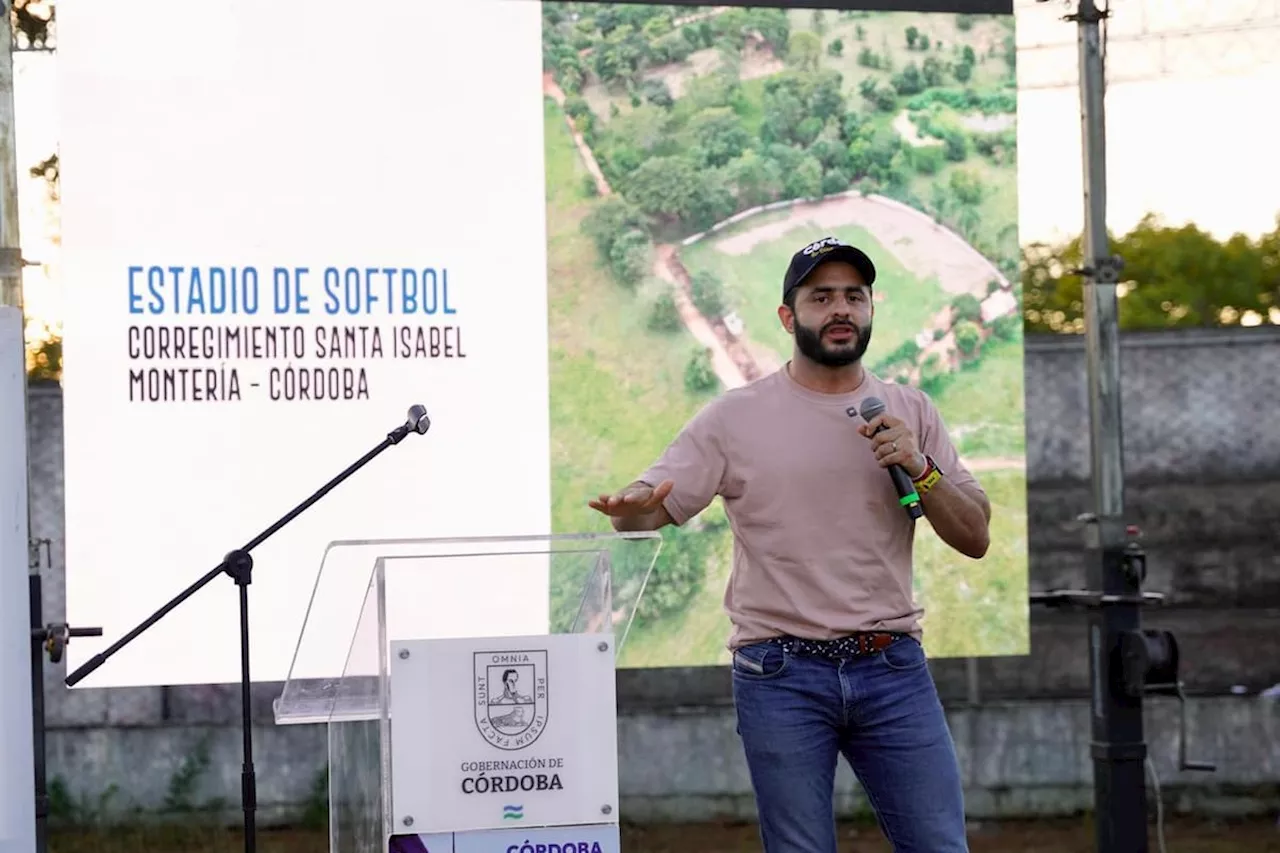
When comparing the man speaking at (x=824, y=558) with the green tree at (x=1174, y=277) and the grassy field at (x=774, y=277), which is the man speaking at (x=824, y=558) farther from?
the green tree at (x=1174, y=277)

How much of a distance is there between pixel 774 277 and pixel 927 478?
2648mm

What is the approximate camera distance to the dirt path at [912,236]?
5.90 m

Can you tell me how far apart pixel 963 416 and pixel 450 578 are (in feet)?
10.8

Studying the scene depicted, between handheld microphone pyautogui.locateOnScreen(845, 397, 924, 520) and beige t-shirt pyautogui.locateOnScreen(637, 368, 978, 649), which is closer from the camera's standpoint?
handheld microphone pyautogui.locateOnScreen(845, 397, 924, 520)

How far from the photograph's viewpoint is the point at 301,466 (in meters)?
5.53

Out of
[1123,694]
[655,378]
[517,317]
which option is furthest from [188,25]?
[1123,694]

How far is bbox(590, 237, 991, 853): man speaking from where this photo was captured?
331 cm

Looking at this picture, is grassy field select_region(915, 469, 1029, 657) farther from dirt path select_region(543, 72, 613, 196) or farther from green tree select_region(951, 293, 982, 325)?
dirt path select_region(543, 72, 613, 196)

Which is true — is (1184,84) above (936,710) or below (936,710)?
above

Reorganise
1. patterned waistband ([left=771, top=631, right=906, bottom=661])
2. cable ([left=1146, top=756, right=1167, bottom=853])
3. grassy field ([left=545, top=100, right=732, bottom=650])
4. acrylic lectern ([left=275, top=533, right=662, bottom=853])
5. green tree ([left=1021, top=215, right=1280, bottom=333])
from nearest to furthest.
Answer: acrylic lectern ([left=275, top=533, right=662, bottom=853]), patterned waistband ([left=771, top=631, right=906, bottom=661]), grassy field ([left=545, top=100, right=732, bottom=650]), cable ([left=1146, top=756, right=1167, bottom=853]), green tree ([left=1021, top=215, right=1280, bottom=333])

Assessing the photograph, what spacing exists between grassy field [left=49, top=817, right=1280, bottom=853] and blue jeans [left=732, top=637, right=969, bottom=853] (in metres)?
3.33

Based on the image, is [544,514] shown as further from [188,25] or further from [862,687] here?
[862,687]

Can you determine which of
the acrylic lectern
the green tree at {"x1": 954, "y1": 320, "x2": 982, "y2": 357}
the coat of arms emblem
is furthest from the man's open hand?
the green tree at {"x1": 954, "y1": 320, "x2": 982, "y2": 357}

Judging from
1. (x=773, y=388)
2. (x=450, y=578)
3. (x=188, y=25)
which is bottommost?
(x=450, y=578)
